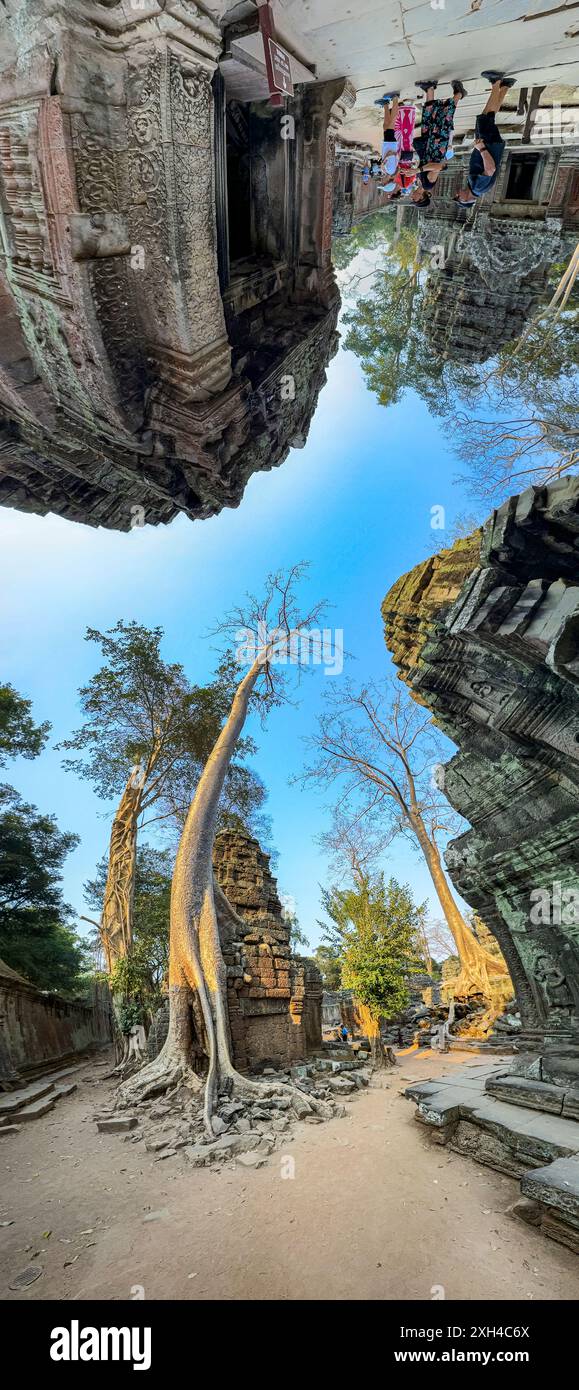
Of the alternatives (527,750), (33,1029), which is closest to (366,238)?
(527,750)

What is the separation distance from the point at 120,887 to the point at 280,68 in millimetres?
14976

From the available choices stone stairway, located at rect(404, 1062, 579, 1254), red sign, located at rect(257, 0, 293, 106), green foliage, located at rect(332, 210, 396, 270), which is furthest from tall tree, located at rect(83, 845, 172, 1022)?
green foliage, located at rect(332, 210, 396, 270)

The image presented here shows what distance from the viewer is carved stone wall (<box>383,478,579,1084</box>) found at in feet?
15.3

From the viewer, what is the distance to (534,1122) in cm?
426

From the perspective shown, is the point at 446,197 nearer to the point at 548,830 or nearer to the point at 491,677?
the point at 491,677

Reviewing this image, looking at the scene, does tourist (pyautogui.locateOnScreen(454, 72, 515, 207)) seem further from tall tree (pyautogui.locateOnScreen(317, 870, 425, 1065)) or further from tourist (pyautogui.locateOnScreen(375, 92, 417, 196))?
tall tree (pyautogui.locateOnScreen(317, 870, 425, 1065))

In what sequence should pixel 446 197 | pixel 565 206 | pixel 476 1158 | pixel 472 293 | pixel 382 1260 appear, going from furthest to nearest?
pixel 472 293 < pixel 446 197 < pixel 565 206 < pixel 476 1158 < pixel 382 1260

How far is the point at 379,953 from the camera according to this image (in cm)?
1051

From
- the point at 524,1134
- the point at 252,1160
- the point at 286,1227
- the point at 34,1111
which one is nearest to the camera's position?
the point at 286,1227

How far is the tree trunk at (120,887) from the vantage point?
1268 cm

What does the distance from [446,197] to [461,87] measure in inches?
316

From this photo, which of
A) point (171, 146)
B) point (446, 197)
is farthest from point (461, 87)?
point (446, 197)

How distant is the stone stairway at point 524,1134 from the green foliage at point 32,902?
41.9 ft

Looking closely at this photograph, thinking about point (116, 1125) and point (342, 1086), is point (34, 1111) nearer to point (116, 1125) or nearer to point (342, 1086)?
point (116, 1125)
